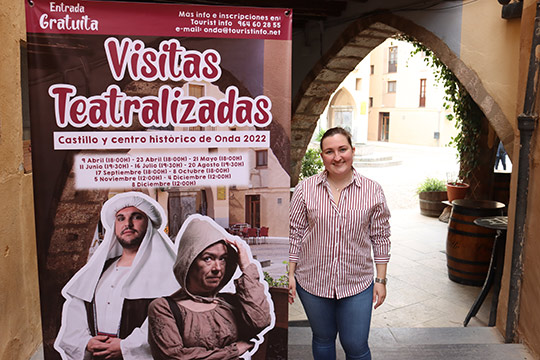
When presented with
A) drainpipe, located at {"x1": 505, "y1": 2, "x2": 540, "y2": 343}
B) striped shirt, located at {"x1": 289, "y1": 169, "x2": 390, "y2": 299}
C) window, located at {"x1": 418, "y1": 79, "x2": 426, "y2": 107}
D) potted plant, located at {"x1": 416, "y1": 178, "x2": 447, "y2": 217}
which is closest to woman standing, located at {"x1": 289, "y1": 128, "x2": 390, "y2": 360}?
striped shirt, located at {"x1": 289, "y1": 169, "x2": 390, "y2": 299}

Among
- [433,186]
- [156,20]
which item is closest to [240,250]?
[156,20]

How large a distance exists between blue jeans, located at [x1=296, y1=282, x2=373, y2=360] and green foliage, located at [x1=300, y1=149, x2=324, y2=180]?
6.57 m

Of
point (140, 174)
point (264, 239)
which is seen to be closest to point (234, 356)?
point (264, 239)

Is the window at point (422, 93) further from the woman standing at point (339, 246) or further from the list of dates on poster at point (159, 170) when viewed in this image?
the list of dates on poster at point (159, 170)

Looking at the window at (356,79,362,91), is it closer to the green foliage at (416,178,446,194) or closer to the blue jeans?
the green foliage at (416,178,446,194)

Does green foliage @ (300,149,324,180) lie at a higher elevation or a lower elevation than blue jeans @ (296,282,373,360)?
higher

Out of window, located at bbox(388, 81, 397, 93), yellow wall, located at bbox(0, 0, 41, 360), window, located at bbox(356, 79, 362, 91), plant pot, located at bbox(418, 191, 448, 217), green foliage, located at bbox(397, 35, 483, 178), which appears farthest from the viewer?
window, located at bbox(388, 81, 397, 93)

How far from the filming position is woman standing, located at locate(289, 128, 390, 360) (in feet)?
6.68

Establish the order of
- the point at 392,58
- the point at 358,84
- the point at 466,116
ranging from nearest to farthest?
1. the point at 466,116
2. the point at 358,84
3. the point at 392,58

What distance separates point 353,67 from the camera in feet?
21.2

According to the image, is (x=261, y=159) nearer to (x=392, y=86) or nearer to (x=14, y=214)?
(x=14, y=214)

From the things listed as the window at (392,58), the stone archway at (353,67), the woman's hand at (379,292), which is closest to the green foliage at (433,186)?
the stone archway at (353,67)

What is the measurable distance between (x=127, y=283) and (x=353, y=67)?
16.9 feet

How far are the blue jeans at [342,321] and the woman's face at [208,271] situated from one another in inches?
14.3
